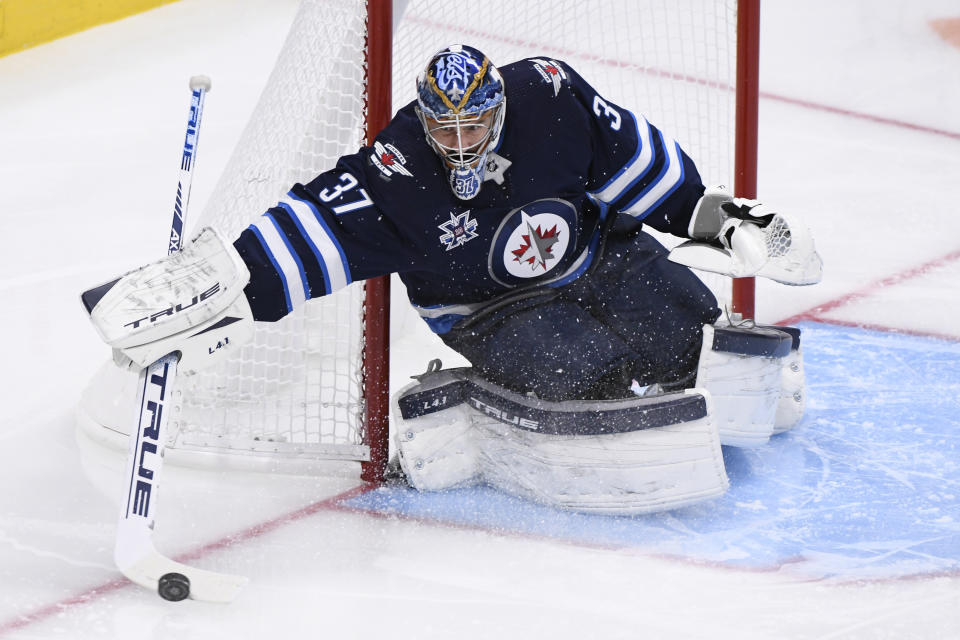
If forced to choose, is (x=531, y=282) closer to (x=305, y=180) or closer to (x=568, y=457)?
(x=568, y=457)

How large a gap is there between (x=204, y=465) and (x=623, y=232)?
2.97 ft

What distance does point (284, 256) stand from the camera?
7.45 feet

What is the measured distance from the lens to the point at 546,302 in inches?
101

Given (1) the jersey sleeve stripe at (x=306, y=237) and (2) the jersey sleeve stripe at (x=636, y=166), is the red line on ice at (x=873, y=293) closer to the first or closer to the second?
(2) the jersey sleeve stripe at (x=636, y=166)

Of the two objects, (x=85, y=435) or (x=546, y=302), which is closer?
(x=546, y=302)

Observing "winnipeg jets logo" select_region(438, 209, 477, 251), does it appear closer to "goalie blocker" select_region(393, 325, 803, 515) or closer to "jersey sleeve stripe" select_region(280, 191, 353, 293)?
"jersey sleeve stripe" select_region(280, 191, 353, 293)

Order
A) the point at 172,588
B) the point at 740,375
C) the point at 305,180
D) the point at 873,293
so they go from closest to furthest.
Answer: the point at 172,588 < the point at 740,375 < the point at 305,180 < the point at 873,293

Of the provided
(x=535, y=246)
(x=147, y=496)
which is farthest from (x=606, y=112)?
(x=147, y=496)

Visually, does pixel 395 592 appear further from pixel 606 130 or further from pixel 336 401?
pixel 606 130

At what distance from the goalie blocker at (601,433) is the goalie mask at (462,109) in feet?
1.38

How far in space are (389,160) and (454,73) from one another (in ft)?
0.63

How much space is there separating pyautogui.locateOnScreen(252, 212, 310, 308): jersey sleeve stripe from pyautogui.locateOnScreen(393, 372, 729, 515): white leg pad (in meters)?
0.33

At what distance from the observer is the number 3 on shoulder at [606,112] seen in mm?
2459

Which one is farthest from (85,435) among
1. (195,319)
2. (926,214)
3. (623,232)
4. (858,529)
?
(926,214)
